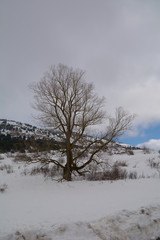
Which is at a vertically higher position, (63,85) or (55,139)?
(63,85)

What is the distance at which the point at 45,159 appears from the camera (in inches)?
360

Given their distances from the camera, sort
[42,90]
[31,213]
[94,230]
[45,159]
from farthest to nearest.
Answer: [42,90], [45,159], [31,213], [94,230]

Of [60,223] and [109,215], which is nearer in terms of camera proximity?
[60,223]

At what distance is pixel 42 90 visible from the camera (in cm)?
975

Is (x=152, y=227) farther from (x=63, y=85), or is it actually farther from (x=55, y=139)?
(x=63, y=85)

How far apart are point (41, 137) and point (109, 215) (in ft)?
23.0

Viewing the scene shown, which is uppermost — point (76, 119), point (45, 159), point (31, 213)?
point (76, 119)

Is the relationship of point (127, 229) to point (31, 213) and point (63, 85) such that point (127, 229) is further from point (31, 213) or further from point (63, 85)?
point (63, 85)

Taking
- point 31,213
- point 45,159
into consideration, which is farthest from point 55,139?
point 31,213

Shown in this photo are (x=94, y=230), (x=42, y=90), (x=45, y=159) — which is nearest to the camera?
(x=94, y=230)

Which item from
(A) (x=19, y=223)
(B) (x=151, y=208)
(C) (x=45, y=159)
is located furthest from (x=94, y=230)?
(C) (x=45, y=159)

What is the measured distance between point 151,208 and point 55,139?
23.4ft

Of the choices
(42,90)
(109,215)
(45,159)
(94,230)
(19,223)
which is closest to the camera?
(94,230)

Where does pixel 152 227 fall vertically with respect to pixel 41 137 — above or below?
below
